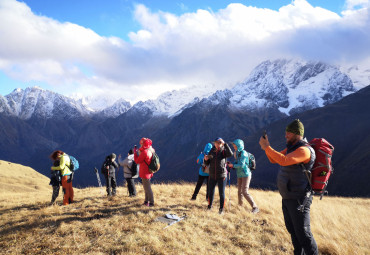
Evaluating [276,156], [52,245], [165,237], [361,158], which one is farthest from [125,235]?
[361,158]

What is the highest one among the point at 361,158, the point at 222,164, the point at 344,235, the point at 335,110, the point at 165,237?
the point at 335,110

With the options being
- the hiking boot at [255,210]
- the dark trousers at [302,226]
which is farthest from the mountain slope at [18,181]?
the dark trousers at [302,226]

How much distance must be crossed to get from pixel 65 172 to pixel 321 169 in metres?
10.1

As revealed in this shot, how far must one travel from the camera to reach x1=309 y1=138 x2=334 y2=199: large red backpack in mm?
4910

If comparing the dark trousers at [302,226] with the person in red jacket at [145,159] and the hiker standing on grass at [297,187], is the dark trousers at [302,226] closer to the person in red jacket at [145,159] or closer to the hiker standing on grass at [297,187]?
the hiker standing on grass at [297,187]

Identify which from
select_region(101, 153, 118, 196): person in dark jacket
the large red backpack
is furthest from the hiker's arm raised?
select_region(101, 153, 118, 196): person in dark jacket

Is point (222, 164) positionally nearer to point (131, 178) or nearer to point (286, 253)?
point (286, 253)

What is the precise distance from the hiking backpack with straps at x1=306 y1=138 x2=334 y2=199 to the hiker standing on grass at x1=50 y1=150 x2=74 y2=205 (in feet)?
31.8

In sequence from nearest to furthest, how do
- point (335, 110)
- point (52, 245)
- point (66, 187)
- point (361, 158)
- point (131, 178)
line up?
point (52, 245)
point (66, 187)
point (131, 178)
point (361, 158)
point (335, 110)

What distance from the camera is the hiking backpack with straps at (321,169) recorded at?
4910 millimetres

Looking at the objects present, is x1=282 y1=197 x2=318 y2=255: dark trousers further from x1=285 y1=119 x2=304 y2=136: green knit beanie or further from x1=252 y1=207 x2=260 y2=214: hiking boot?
x1=252 y1=207 x2=260 y2=214: hiking boot

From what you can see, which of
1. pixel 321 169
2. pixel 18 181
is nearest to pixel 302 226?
pixel 321 169

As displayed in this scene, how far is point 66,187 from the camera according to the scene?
10641 mm

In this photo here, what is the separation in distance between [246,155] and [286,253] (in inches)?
156
